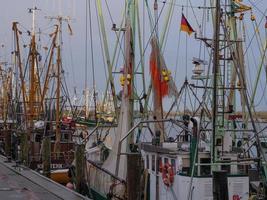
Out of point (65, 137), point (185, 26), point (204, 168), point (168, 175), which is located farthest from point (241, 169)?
point (65, 137)

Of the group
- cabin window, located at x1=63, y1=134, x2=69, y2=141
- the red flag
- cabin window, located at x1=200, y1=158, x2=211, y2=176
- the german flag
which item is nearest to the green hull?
the red flag

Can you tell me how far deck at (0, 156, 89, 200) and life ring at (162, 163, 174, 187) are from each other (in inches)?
96.6

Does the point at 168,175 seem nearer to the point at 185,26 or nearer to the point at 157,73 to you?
the point at 157,73

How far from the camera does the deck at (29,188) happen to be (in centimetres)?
1525

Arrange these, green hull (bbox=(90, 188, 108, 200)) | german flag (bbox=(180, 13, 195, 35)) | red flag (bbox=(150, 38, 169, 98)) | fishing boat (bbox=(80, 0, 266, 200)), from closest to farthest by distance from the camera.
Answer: fishing boat (bbox=(80, 0, 266, 200)) < green hull (bbox=(90, 188, 108, 200)) < red flag (bbox=(150, 38, 169, 98)) < german flag (bbox=(180, 13, 195, 35))

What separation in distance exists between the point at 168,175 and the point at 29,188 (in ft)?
14.7

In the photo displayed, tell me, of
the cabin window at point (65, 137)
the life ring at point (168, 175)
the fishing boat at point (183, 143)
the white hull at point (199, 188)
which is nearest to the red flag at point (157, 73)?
the fishing boat at point (183, 143)

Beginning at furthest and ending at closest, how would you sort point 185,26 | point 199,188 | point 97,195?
1. point 185,26
2. point 97,195
3. point 199,188

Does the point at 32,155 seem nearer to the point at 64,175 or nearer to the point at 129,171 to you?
the point at 64,175

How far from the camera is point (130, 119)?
1875cm

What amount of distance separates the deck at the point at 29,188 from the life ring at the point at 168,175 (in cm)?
245

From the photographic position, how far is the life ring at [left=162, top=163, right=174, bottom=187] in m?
15.5

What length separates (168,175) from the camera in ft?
51.3

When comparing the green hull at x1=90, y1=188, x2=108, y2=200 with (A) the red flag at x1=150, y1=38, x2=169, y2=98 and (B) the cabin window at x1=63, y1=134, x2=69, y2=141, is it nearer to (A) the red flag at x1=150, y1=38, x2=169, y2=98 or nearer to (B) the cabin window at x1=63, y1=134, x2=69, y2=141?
(A) the red flag at x1=150, y1=38, x2=169, y2=98
